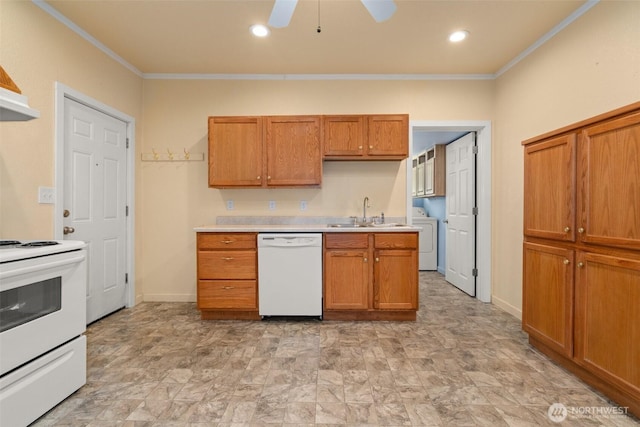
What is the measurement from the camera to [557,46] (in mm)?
2682

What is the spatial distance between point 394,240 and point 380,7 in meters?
1.93

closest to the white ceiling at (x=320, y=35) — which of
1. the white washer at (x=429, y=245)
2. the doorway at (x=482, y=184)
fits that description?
the doorway at (x=482, y=184)

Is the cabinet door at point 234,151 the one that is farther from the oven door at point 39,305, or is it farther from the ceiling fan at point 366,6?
the oven door at point 39,305

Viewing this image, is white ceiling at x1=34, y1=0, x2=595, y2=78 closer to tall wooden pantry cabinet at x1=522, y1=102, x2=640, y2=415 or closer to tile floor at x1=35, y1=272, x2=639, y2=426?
tall wooden pantry cabinet at x1=522, y1=102, x2=640, y2=415

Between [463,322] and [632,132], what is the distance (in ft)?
6.75

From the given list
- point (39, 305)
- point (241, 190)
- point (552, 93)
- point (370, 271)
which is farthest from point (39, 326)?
point (552, 93)

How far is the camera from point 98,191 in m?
3.02

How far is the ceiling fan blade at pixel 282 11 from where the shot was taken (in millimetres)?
1713

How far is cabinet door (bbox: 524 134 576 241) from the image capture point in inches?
78.2

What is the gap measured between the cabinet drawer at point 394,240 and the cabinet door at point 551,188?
3.05 feet

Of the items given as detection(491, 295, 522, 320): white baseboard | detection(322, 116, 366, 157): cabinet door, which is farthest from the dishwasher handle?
detection(491, 295, 522, 320): white baseboard

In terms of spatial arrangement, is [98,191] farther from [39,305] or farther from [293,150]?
[293,150]

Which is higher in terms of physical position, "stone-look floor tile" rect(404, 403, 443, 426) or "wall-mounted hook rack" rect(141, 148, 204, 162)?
"wall-mounted hook rack" rect(141, 148, 204, 162)

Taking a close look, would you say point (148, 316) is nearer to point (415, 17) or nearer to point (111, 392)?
point (111, 392)
